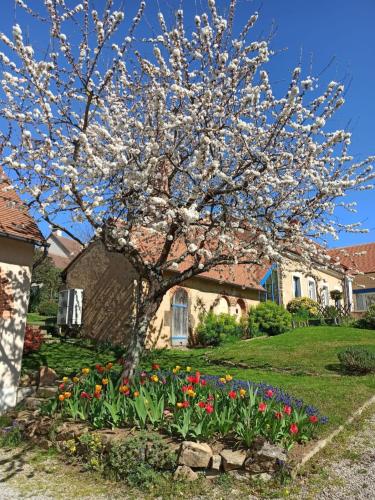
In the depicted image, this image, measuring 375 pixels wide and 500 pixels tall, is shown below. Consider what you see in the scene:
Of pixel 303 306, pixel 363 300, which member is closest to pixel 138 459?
pixel 303 306

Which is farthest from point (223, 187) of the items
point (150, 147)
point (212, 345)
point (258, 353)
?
point (212, 345)

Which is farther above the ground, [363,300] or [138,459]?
[363,300]

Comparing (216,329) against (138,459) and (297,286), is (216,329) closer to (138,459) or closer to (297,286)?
(297,286)

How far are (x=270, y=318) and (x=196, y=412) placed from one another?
13.9 m

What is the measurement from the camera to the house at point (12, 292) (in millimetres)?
7824

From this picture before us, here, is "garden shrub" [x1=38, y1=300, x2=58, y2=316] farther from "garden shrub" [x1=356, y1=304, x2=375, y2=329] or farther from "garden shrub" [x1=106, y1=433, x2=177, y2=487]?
"garden shrub" [x1=106, y1=433, x2=177, y2=487]

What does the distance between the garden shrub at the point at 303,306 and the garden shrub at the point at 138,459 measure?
18796 mm

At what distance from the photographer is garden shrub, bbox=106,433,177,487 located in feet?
15.8

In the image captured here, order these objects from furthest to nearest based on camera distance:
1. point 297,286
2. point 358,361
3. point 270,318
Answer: point 297,286 < point 270,318 < point 358,361

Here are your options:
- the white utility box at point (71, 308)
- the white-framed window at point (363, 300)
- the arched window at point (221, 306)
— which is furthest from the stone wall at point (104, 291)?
the white-framed window at point (363, 300)

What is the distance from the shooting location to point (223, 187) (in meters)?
7.10

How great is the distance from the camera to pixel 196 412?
543 cm

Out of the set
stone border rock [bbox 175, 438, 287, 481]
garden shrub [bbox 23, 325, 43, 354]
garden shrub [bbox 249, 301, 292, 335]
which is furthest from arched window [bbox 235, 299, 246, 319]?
stone border rock [bbox 175, 438, 287, 481]

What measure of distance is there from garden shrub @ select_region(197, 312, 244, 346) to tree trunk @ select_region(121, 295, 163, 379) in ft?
29.4
